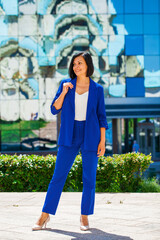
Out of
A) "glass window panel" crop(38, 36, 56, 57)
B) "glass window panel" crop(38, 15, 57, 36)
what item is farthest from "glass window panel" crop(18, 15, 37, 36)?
"glass window panel" crop(38, 36, 56, 57)

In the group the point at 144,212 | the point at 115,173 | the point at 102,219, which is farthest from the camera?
the point at 115,173

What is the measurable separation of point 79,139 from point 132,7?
30.8m

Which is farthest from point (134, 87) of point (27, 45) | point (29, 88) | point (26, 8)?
point (26, 8)

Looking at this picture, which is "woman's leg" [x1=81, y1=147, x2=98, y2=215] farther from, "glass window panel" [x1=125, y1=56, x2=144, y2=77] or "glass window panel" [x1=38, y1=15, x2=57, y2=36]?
"glass window panel" [x1=38, y1=15, x2=57, y2=36]

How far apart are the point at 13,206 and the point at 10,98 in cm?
2810

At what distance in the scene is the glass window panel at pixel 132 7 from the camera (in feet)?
113

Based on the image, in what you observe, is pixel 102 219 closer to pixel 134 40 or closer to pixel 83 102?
pixel 83 102

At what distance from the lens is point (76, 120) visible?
514 centimetres

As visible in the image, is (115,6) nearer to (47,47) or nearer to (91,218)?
(47,47)

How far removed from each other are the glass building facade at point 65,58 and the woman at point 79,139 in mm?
28748

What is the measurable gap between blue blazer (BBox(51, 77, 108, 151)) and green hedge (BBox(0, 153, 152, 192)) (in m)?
4.07

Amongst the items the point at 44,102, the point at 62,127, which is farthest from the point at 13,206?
the point at 44,102

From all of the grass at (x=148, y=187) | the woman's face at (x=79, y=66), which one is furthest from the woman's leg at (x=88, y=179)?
the grass at (x=148, y=187)

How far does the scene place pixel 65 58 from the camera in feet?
112
